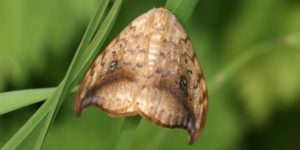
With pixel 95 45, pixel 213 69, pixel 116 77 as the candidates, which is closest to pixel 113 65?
pixel 116 77

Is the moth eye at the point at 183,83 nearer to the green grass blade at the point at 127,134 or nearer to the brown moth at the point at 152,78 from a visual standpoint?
the brown moth at the point at 152,78

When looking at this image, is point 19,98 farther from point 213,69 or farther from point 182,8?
point 213,69

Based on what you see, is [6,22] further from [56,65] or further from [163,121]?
[163,121]

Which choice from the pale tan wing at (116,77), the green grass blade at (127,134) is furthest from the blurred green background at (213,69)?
the green grass blade at (127,134)

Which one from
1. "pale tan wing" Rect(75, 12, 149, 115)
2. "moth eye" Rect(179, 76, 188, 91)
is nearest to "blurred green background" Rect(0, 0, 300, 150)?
"pale tan wing" Rect(75, 12, 149, 115)

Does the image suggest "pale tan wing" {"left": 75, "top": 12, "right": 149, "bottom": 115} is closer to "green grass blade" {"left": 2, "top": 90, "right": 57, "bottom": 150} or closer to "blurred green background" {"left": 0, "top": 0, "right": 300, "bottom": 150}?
"green grass blade" {"left": 2, "top": 90, "right": 57, "bottom": 150}

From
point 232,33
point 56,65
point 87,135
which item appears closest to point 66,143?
point 87,135
